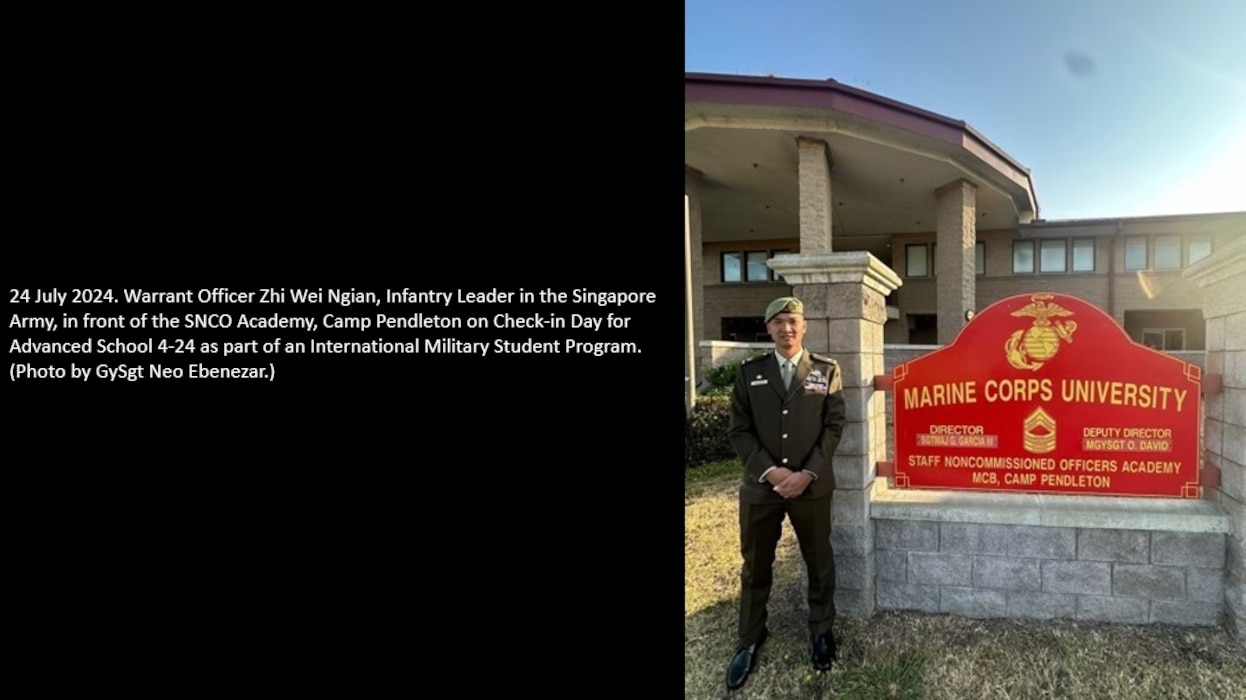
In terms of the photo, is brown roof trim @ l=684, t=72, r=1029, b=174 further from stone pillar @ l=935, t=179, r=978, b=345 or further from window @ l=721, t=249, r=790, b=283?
window @ l=721, t=249, r=790, b=283

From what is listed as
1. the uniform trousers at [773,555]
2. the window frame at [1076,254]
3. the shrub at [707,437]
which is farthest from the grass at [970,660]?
the window frame at [1076,254]

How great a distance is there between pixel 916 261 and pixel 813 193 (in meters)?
8.96

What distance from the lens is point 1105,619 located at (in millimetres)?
3072

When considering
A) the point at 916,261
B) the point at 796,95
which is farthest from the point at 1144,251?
the point at 796,95

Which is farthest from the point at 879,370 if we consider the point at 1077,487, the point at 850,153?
the point at 850,153

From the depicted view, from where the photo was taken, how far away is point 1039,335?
3.16 meters

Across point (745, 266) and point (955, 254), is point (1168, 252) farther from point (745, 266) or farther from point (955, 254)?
point (745, 266)

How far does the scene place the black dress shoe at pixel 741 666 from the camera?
2812 millimetres

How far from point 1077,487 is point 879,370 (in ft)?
3.70

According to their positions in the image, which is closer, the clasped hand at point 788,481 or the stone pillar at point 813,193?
the clasped hand at point 788,481

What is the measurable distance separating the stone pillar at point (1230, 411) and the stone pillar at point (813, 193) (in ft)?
27.9

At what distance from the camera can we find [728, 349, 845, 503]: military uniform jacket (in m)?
2.79

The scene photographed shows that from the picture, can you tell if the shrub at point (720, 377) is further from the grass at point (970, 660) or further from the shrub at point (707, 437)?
the grass at point (970, 660)

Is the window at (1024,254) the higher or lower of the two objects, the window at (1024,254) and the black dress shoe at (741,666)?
the higher
